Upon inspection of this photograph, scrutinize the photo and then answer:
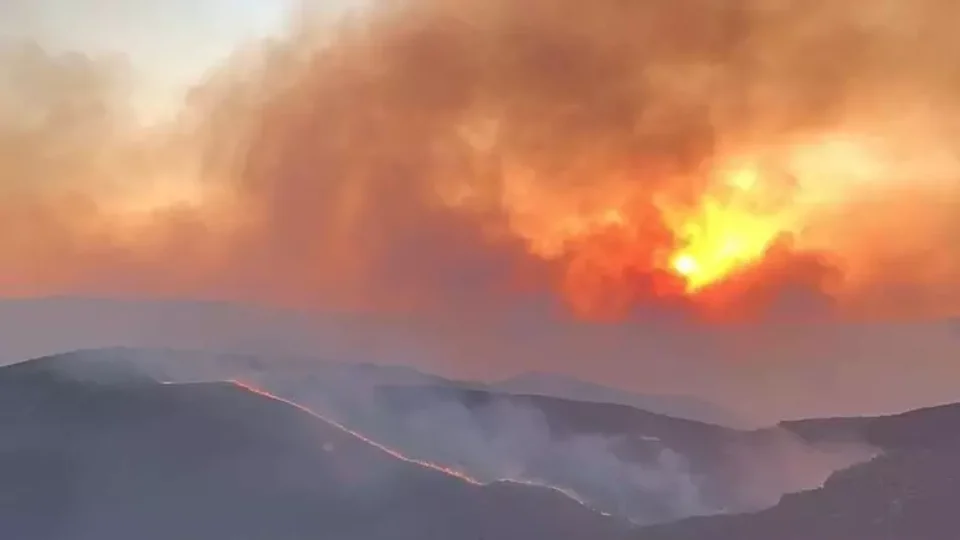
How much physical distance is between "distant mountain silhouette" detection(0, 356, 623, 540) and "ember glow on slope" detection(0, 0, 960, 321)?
0.38m

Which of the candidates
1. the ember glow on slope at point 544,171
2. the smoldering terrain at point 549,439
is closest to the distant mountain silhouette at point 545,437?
the smoldering terrain at point 549,439

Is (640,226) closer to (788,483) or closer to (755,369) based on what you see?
(755,369)

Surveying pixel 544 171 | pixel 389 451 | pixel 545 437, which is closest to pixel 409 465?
pixel 389 451

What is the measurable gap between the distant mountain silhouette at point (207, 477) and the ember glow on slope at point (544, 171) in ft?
1.24

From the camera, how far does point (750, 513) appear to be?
350 centimetres

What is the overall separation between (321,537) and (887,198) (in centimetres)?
232

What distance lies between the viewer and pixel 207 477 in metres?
3.52

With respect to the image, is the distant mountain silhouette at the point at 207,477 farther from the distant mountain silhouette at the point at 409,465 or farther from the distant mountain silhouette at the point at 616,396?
the distant mountain silhouette at the point at 616,396

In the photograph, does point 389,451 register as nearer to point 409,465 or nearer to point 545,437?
point 409,465

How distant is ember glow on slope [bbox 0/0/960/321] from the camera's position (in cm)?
368

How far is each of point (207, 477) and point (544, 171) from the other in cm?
160

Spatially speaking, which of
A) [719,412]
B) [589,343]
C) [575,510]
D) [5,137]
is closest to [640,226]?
[589,343]

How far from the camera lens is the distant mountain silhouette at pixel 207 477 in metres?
3.50

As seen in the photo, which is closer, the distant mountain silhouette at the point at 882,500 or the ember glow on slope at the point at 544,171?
the distant mountain silhouette at the point at 882,500
